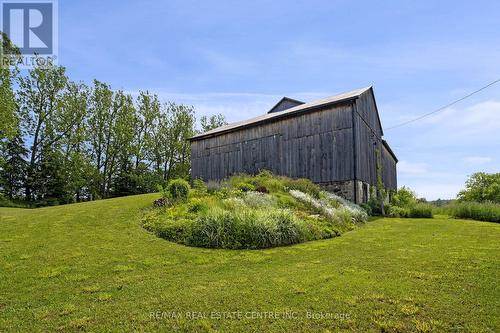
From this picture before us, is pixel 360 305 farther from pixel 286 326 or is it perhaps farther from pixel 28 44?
pixel 28 44

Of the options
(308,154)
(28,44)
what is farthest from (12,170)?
(308,154)

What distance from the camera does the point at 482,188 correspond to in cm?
4203

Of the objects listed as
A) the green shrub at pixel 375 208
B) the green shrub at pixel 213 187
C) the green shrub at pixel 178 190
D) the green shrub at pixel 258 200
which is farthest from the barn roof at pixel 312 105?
the green shrub at pixel 178 190

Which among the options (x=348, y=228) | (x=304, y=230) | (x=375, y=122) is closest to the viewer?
(x=304, y=230)

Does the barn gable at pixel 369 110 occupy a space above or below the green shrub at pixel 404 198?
above

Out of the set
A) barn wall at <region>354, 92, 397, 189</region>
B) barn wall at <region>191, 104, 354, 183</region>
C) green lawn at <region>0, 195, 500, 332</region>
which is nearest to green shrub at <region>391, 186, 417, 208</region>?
barn wall at <region>354, 92, 397, 189</region>

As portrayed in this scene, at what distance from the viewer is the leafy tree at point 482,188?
3972 cm

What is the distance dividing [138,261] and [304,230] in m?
5.43

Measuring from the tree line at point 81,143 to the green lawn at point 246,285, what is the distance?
22856 mm

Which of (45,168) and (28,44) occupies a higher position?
(28,44)

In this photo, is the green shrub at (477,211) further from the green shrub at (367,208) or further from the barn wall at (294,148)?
the barn wall at (294,148)

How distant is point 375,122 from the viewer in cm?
2541

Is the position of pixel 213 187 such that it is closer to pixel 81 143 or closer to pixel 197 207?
pixel 197 207

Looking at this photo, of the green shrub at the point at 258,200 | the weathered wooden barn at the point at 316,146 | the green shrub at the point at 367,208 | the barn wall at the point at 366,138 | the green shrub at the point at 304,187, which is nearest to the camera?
the green shrub at the point at 258,200
